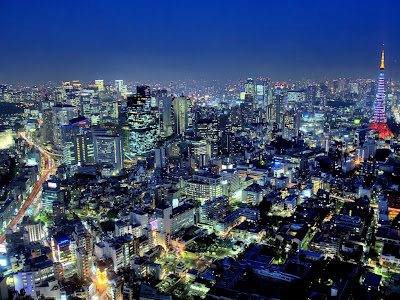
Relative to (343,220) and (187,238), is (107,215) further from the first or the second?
Answer: (343,220)

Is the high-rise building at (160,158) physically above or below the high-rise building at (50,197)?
above

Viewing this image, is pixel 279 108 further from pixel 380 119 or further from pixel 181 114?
pixel 181 114

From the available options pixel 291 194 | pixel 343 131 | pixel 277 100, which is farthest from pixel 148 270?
pixel 277 100

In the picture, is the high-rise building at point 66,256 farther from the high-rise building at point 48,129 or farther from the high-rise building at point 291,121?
the high-rise building at point 291,121

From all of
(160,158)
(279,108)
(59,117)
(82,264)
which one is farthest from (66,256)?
(279,108)

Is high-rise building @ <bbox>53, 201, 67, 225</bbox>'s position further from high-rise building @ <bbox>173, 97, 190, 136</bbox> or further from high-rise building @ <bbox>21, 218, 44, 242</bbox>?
high-rise building @ <bbox>173, 97, 190, 136</bbox>

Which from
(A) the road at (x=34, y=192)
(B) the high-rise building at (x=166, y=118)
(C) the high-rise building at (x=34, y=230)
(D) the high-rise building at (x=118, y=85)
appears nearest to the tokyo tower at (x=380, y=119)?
(B) the high-rise building at (x=166, y=118)

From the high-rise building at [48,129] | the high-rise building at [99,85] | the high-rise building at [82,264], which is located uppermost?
the high-rise building at [99,85]
